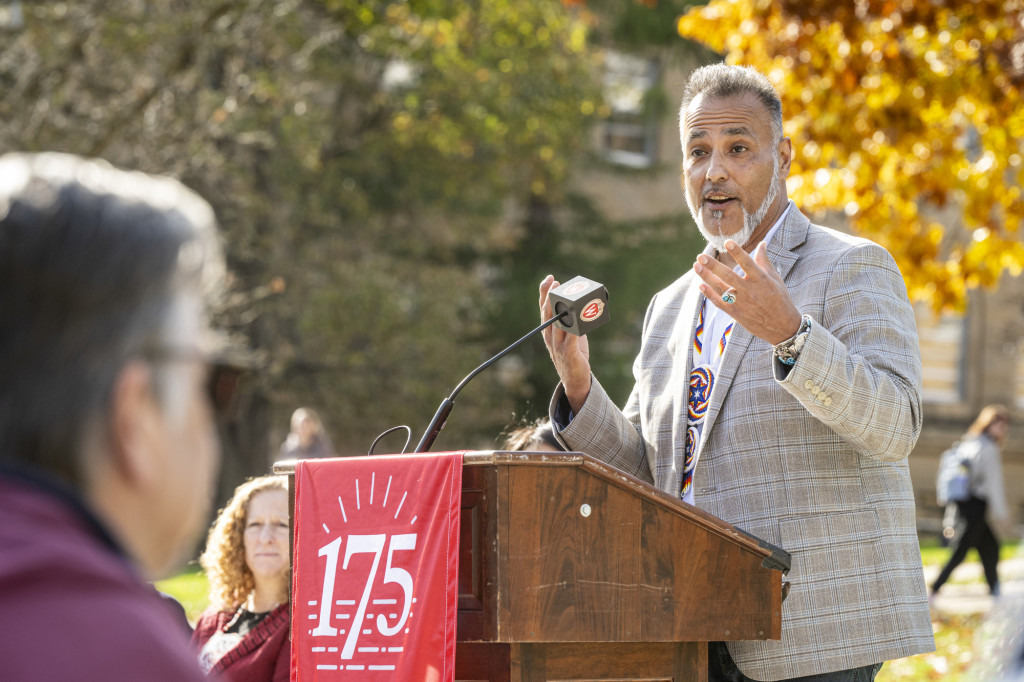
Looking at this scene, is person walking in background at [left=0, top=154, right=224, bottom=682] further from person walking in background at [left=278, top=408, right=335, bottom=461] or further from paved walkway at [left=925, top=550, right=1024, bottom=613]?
person walking in background at [left=278, top=408, right=335, bottom=461]

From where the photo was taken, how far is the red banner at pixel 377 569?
2566 millimetres

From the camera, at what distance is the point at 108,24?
13.2 meters

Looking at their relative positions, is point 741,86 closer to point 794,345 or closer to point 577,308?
point 577,308

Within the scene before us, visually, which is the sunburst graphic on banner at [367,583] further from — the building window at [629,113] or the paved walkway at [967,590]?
the building window at [629,113]

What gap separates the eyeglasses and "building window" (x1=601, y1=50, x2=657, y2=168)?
58.1 feet

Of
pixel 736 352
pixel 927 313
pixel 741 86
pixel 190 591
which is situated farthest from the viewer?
pixel 927 313

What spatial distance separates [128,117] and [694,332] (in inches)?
425

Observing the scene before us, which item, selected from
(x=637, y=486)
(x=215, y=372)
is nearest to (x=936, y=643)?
(x=637, y=486)

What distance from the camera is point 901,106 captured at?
352 inches

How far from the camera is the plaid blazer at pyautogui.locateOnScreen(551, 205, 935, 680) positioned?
269 centimetres

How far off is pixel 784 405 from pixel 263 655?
2141mm

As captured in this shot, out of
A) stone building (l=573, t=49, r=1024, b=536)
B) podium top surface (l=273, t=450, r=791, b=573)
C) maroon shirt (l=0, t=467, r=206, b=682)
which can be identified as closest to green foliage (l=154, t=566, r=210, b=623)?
podium top surface (l=273, t=450, r=791, b=573)

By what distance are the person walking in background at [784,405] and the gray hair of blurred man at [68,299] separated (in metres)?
1.53

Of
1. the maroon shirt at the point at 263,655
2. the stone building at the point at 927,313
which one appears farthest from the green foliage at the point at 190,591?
the stone building at the point at 927,313
